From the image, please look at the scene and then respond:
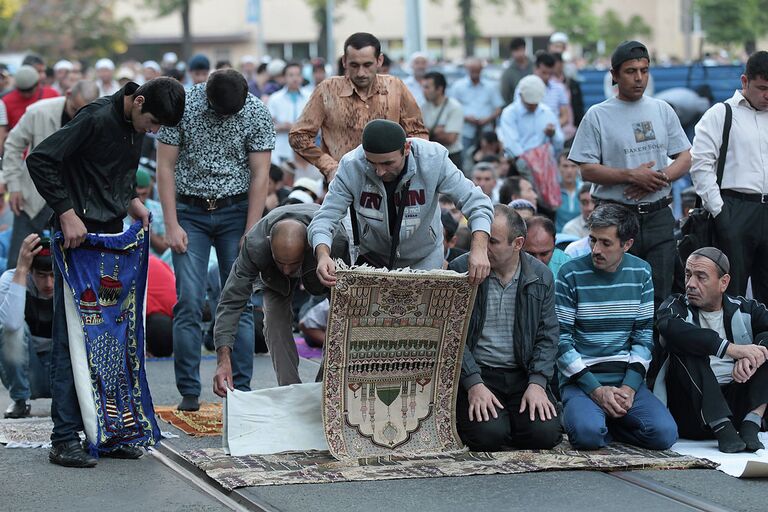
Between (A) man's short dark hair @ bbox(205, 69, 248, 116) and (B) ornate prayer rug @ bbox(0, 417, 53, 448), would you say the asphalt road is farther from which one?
(A) man's short dark hair @ bbox(205, 69, 248, 116)

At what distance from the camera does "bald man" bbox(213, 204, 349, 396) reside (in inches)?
269

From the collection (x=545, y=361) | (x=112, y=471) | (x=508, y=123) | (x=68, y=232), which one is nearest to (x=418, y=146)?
(x=545, y=361)

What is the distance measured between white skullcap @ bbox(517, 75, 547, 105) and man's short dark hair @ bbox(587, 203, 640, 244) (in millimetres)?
6838

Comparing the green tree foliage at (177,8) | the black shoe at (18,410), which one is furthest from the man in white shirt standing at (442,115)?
the green tree foliage at (177,8)

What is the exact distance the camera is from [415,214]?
22.1ft

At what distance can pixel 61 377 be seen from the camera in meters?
6.60

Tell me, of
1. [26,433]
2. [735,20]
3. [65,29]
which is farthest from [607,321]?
[65,29]

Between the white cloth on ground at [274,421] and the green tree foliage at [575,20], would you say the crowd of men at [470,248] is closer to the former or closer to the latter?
the white cloth on ground at [274,421]

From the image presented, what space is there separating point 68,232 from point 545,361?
2535 mm

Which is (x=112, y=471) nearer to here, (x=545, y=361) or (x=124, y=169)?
(x=124, y=169)

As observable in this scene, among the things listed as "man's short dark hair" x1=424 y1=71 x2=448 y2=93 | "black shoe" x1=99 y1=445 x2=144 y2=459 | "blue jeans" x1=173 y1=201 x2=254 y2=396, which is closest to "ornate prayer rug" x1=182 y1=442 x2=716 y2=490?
"black shoe" x1=99 y1=445 x2=144 y2=459

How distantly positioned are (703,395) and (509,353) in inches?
42.0

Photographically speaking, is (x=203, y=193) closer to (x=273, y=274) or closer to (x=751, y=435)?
(x=273, y=274)

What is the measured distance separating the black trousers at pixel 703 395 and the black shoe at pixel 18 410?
382 cm
